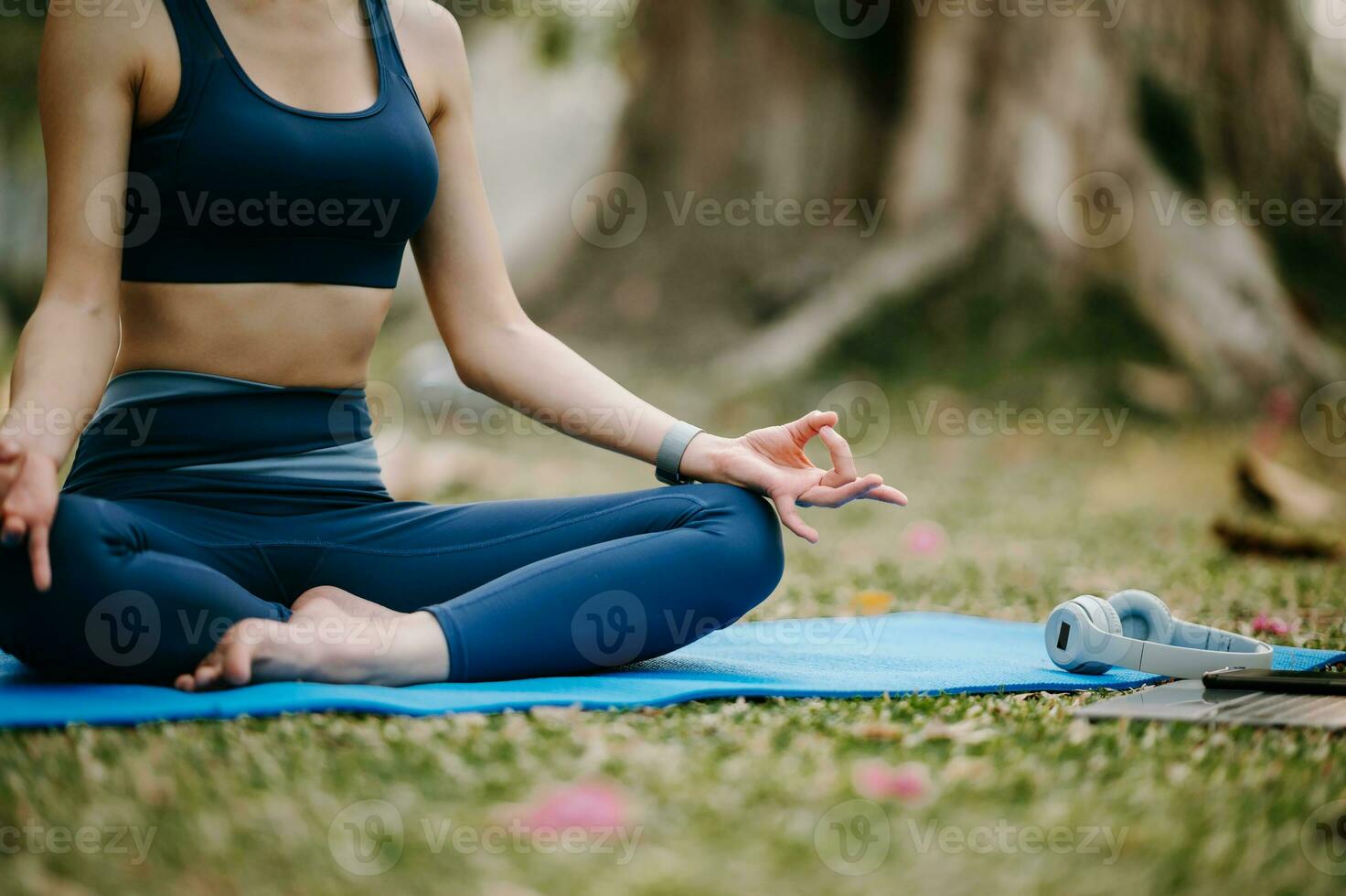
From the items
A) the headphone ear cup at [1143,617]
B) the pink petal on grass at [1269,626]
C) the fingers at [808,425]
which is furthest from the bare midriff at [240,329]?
the pink petal on grass at [1269,626]

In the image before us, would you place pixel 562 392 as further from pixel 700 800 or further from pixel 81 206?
pixel 700 800

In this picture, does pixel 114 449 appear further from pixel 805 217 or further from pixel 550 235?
pixel 550 235

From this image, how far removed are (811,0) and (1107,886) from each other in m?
7.61

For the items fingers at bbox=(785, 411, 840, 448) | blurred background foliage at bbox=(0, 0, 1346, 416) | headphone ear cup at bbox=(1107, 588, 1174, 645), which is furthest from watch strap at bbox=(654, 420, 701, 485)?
blurred background foliage at bbox=(0, 0, 1346, 416)

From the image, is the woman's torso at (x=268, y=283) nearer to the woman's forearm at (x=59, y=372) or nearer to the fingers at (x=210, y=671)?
the woman's forearm at (x=59, y=372)

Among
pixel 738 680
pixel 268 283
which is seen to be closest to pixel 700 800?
pixel 738 680

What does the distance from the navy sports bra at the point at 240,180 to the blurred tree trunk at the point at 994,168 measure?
5.38 meters

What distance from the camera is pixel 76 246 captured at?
203cm

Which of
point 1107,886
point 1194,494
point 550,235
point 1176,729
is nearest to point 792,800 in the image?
point 1107,886

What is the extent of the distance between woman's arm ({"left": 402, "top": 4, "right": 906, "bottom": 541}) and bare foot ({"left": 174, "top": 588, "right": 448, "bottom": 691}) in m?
0.53

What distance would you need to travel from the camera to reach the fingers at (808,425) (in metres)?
2.21

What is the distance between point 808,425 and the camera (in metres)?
2.25

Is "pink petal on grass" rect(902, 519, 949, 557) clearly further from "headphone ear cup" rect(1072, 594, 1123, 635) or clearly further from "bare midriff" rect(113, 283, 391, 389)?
"bare midriff" rect(113, 283, 391, 389)

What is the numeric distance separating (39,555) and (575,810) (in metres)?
0.83
